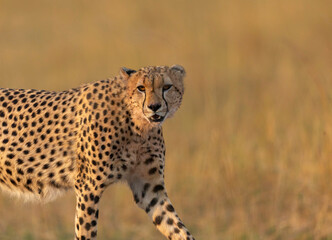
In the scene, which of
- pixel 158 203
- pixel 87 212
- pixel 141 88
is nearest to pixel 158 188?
pixel 158 203

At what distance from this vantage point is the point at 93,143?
15.4 feet

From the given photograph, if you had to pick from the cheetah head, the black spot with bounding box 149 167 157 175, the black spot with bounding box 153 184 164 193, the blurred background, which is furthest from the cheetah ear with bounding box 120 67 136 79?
the blurred background

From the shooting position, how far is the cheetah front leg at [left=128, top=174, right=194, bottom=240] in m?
4.84

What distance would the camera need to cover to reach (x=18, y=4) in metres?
14.6

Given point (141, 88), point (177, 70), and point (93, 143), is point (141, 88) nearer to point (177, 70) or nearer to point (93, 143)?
point (177, 70)

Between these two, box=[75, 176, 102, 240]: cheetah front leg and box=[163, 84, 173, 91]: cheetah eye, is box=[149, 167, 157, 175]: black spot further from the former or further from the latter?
box=[163, 84, 173, 91]: cheetah eye

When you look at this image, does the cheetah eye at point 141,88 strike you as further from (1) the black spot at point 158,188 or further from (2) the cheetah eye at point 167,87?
(1) the black spot at point 158,188

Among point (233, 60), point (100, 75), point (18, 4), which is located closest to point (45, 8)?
point (18, 4)

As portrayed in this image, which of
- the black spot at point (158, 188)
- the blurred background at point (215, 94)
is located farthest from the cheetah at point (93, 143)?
the blurred background at point (215, 94)

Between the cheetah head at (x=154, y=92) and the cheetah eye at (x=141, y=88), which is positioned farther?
the cheetah eye at (x=141, y=88)

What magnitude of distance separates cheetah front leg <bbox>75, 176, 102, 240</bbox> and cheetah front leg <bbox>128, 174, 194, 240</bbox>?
0.31 metres

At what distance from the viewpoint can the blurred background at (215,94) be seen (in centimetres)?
653

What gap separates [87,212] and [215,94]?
4.24 metres

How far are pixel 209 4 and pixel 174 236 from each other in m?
9.01
